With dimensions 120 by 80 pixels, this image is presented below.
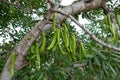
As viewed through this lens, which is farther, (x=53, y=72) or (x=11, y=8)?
(x=11, y=8)

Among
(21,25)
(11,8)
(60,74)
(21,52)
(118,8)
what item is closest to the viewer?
(21,52)

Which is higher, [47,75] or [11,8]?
[11,8]

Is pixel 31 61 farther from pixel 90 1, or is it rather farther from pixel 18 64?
pixel 90 1

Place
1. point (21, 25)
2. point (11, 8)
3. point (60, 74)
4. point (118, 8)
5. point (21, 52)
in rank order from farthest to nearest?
point (21, 25) < point (11, 8) < point (118, 8) < point (60, 74) < point (21, 52)

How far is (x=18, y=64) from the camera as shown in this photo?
1.70 m

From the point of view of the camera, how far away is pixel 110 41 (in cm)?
175

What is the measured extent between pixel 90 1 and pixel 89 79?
0.54 metres

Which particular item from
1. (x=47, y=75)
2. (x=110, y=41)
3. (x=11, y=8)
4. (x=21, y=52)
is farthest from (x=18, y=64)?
(x=11, y=8)

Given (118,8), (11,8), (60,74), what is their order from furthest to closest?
(11,8), (118,8), (60,74)

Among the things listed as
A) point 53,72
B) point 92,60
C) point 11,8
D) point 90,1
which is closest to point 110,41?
point 92,60

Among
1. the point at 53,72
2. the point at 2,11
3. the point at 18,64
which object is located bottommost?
the point at 53,72

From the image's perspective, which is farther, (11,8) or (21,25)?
(21,25)

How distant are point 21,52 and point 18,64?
0.09 m

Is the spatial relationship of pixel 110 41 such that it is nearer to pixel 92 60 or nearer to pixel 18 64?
pixel 92 60
